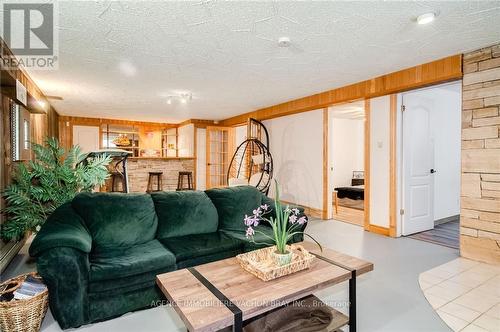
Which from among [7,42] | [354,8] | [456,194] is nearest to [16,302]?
[7,42]

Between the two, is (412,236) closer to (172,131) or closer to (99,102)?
(99,102)

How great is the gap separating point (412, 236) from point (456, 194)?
1866mm

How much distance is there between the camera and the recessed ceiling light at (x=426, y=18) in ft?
7.42

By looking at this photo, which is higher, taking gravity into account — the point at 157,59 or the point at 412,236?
the point at 157,59

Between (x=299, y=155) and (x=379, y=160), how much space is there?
1877 mm

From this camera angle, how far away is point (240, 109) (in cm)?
668

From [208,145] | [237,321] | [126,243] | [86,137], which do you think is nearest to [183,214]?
[126,243]

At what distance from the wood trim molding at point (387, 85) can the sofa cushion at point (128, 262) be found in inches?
142

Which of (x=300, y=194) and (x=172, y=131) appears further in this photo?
(x=172, y=131)

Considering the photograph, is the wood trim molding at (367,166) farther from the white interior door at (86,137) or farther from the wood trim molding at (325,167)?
the white interior door at (86,137)

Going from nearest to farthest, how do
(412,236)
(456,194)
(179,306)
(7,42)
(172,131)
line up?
(179,306) → (7,42) → (412,236) → (456,194) → (172,131)

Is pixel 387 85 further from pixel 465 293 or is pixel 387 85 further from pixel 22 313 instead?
pixel 22 313

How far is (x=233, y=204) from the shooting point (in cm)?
311

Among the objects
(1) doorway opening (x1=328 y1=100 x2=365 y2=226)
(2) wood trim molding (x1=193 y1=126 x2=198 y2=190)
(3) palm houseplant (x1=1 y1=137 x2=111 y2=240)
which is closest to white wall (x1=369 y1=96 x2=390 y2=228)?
(1) doorway opening (x1=328 y1=100 x2=365 y2=226)
